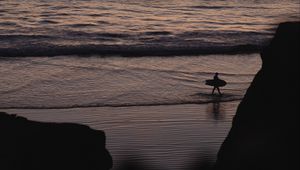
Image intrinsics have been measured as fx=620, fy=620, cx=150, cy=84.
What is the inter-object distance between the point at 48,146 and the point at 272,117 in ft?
7.32

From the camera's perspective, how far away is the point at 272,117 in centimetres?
502

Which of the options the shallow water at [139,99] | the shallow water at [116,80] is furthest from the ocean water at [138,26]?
the shallow water at [139,99]

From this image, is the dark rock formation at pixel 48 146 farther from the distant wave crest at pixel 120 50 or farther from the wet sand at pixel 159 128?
the distant wave crest at pixel 120 50

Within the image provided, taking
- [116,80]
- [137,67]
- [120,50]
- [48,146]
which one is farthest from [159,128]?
[120,50]

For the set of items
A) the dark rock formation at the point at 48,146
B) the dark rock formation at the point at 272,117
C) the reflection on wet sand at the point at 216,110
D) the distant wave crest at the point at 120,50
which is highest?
the dark rock formation at the point at 272,117

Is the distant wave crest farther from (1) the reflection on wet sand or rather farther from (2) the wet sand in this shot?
(2) the wet sand

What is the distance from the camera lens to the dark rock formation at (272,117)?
15.7 feet

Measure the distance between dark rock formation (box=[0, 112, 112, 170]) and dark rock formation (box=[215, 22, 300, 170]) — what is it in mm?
1350

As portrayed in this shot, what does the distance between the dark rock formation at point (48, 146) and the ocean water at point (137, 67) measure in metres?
2.52

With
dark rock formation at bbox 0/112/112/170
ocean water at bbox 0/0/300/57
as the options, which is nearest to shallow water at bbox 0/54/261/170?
ocean water at bbox 0/0/300/57

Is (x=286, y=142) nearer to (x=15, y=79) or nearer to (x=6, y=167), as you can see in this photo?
(x=6, y=167)

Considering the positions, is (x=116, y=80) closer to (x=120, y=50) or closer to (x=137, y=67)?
(x=137, y=67)

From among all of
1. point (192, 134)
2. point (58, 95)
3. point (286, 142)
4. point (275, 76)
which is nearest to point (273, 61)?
point (275, 76)

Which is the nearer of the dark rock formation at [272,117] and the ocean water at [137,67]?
the dark rock formation at [272,117]
